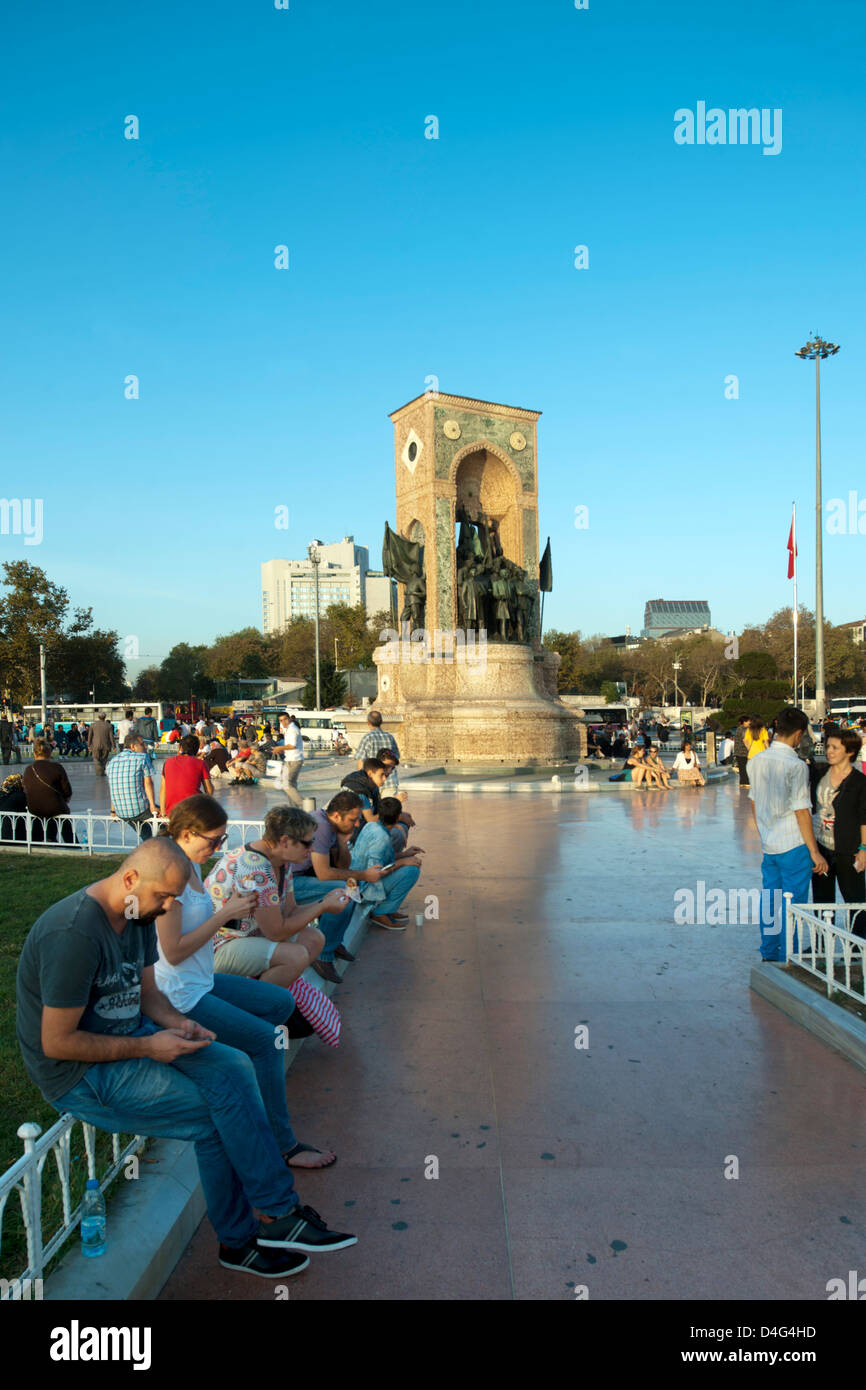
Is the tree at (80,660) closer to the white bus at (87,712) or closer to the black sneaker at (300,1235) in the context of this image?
the white bus at (87,712)

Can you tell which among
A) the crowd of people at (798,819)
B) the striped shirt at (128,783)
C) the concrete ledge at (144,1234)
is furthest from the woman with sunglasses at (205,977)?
the striped shirt at (128,783)

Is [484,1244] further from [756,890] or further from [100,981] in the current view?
[756,890]

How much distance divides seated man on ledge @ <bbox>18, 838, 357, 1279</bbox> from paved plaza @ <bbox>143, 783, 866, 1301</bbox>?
0.57ft

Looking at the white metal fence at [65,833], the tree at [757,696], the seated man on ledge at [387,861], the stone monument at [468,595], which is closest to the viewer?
the seated man on ledge at [387,861]

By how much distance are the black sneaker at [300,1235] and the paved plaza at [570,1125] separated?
0.05 m

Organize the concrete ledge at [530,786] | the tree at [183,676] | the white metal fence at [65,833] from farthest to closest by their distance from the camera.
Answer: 1. the tree at [183,676]
2. the concrete ledge at [530,786]
3. the white metal fence at [65,833]

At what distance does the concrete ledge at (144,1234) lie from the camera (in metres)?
2.62

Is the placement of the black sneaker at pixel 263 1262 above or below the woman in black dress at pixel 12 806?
below

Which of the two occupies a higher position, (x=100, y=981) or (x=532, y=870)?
(x=100, y=981)

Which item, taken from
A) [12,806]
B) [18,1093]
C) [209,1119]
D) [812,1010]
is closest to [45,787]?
[12,806]

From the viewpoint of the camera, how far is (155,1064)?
3.01 meters

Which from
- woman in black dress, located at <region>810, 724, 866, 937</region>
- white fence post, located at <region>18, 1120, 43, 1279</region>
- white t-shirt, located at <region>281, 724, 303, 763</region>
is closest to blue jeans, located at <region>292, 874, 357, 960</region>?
white fence post, located at <region>18, 1120, 43, 1279</region>
